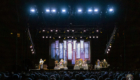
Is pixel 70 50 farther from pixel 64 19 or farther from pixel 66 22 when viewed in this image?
pixel 64 19

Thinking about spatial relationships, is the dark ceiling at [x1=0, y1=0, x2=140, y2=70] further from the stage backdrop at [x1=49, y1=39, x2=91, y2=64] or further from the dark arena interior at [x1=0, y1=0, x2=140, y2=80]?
the stage backdrop at [x1=49, y1=39, x2=91, y2=64]

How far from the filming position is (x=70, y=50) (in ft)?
88.4

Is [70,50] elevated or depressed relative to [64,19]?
depressed

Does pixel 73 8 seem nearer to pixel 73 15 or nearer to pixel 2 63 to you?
pixel 73 15

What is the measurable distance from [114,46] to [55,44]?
26.0ft

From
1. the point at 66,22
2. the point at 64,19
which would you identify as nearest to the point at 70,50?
the point at 66,22

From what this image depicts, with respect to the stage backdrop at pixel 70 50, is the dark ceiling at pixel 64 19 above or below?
above

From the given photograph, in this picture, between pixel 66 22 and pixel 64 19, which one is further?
pixel 66 22

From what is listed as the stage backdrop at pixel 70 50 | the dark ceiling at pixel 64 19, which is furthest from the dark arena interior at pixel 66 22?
the stage backdrop at pixel 70 50

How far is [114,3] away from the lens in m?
16.5

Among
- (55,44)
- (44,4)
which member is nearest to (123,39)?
(44,4)

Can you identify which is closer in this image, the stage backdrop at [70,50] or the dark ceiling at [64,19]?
the dark ceiling at [64,19]

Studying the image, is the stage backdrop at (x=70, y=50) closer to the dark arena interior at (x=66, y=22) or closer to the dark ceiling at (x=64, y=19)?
the dark arena interior at (x=66, y=22)

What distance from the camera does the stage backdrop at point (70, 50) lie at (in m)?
26.7
